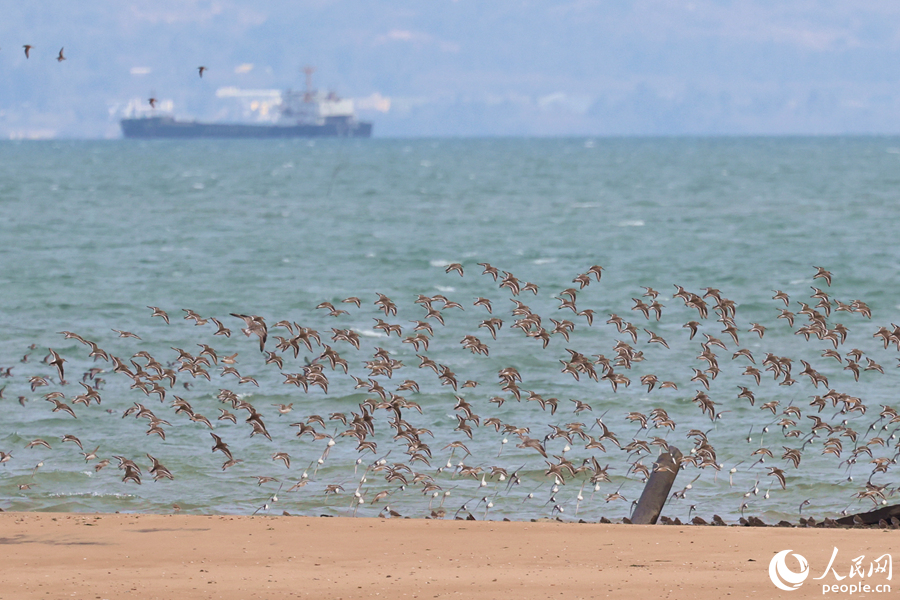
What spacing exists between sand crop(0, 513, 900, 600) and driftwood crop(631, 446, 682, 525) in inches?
32.4

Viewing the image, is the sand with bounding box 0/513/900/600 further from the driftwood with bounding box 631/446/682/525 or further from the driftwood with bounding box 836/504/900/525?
the driftwood with bounding box 836/504/900/525

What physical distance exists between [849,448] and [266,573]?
12.6m

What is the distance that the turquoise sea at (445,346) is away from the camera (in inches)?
782

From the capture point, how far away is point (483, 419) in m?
24.9

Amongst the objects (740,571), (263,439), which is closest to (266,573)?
(740,571)

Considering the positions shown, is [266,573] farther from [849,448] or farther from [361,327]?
[361,327]

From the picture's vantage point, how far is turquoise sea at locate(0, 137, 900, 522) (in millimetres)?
19859

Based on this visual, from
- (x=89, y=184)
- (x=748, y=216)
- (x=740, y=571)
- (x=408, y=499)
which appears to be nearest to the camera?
(x=740, y=571)

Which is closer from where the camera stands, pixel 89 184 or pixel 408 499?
pixel 408 499

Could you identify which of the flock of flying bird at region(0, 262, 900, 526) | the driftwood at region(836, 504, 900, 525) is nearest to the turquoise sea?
the flock of flying bird at region(0, 262, 900, 526)

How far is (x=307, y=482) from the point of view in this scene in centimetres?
2008

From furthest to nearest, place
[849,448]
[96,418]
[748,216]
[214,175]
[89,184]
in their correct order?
[214,175]
[89,184]
[748,216]
[96,418]
[849,448]

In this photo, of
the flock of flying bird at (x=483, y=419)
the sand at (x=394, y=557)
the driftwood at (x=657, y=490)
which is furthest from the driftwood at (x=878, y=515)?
the driftwood at (x=657, y=490)

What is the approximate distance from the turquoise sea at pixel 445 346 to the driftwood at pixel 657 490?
3.30ft
